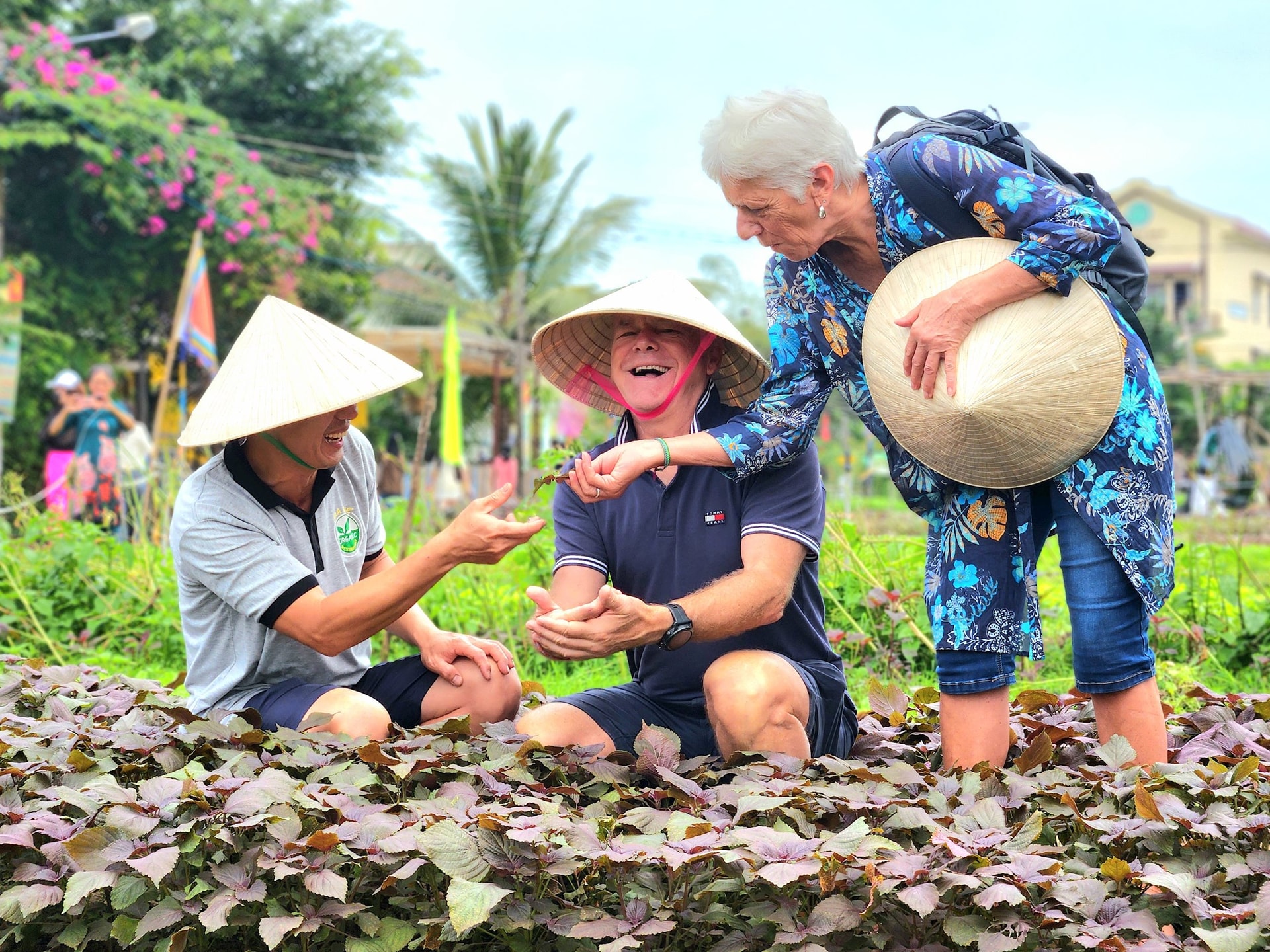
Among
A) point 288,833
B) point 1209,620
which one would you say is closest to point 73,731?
point 288,833

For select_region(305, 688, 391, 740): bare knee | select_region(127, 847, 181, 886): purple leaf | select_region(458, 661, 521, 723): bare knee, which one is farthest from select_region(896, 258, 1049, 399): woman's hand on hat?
select_region(127, 847, 181, 886): purple leaf

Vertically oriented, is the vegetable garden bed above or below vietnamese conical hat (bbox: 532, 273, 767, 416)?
below

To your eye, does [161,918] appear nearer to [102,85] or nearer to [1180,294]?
[102,85]

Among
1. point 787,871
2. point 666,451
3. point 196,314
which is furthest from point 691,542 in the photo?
point 196,314

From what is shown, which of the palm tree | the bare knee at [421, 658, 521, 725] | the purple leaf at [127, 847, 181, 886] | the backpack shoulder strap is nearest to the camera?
the purple leaf at [127, 847, 181, 886]

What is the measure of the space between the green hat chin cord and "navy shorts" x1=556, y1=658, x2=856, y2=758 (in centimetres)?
86

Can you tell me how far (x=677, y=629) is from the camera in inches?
105

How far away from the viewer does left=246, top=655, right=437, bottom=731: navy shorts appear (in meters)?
3.04

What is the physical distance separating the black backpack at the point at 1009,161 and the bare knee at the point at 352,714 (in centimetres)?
169

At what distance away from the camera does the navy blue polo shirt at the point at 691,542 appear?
2.97 metres

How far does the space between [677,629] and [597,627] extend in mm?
199

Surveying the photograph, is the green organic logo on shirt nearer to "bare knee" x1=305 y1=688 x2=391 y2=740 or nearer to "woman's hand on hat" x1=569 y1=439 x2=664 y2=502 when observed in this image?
"bare knee" x1=305 y1=688 x2=391 y2=740

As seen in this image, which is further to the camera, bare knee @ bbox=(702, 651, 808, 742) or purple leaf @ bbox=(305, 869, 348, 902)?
bare knee @ bbox=(702, 651, 808, 742)

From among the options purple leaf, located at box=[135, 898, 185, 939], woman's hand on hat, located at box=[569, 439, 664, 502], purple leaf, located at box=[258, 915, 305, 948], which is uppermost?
woman's hand on hat, located at box=[569, 439, 664, 502]
